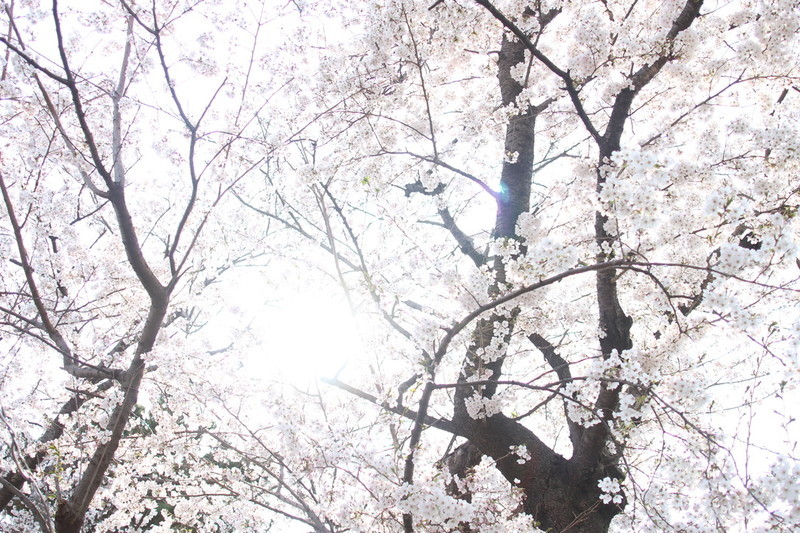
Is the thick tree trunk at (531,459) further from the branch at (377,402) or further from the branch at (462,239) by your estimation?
the branch at (462,239)

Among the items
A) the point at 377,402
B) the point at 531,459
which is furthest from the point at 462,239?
the point at 531,459

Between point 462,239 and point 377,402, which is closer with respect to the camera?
point 377,402

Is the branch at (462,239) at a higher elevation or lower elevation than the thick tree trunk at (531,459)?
higher

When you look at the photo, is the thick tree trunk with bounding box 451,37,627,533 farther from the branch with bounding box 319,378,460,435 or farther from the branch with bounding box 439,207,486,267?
the branch with bounding box 439,207,486,267

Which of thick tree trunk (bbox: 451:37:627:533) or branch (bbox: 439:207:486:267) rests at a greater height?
branch (bbox: 439:207:486:267)

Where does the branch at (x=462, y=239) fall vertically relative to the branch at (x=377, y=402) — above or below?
above

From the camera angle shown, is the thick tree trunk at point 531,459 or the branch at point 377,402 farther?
the branch at point 377,402

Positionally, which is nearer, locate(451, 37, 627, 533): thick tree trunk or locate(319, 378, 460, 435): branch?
locate(451, 37, 627, 533): thick tree trunk

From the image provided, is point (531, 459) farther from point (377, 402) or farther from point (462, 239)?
point (462, 239)

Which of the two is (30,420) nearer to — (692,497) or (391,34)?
(391,34)

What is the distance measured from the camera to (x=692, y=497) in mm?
3117

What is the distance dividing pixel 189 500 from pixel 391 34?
558cm

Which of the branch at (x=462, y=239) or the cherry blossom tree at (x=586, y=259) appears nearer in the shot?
the cherry blossom tree at (x=586, y=259)

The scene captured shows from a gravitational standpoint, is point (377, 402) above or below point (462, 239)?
below
